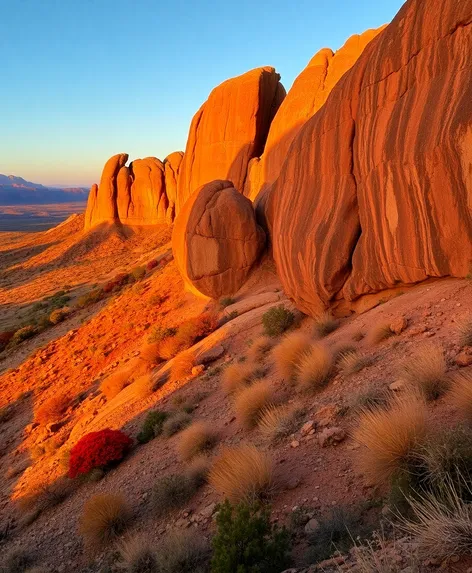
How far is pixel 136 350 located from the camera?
57.6 ft

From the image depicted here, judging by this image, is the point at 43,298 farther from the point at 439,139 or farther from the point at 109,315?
the point at 439,139

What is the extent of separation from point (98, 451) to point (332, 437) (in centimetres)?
557

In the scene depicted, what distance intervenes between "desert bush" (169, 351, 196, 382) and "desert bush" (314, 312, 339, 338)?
12.2ft

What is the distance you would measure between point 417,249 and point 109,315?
17078mm

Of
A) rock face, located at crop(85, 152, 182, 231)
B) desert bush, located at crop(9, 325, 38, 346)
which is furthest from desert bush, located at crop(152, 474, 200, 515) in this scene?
rock face, located at crop(85, 152, 182, 231)

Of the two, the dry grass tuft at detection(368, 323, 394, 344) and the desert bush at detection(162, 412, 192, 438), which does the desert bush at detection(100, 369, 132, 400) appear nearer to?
the desert bush at detection(162, 412, 192, 438)

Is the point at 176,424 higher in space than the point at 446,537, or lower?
lower

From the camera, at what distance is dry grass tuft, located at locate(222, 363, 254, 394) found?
9.61 metres

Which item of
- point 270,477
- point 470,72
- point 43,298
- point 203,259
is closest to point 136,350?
point 203,259

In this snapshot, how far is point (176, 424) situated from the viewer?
369 inches

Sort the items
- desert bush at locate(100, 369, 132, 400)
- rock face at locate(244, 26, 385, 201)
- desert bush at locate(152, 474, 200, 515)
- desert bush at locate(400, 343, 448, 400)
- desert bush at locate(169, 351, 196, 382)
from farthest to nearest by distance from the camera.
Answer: rock face at locate(244, 26, 385, 201), desert bush at locate(100, 369, 132, 400), desert bush at locate(169, 351, 196, 382), desert bush at locate(152, 474, 200, 515), desert bush at locate(400, 343, 448, 400)

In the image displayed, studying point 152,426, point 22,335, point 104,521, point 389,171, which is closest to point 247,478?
point 104,521

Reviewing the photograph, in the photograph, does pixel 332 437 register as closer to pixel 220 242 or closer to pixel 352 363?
pixel 352 363

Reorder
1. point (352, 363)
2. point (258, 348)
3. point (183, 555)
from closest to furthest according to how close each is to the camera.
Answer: point (183, 555)
point (352, 363)
point (258, 348)
